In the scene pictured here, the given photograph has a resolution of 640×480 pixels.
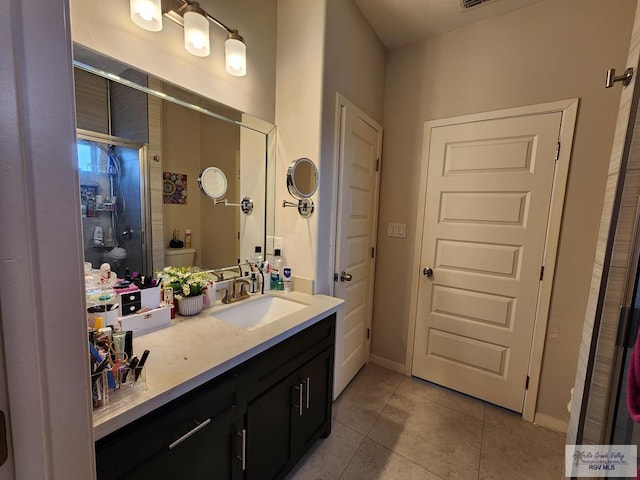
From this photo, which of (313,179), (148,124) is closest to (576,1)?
(313,179)

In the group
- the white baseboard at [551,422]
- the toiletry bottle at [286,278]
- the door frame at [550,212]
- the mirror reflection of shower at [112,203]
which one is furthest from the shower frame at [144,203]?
the white baseboard at [551,422]

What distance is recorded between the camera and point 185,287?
129 centimetres

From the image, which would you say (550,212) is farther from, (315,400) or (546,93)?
Answer: (315,400)

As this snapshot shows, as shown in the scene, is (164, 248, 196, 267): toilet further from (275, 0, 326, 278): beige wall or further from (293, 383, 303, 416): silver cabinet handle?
(293, 383, 303, 416): silver cabinet handle

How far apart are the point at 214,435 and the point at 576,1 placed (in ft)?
9.44

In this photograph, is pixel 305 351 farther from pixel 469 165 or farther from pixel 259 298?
pixel 469 165

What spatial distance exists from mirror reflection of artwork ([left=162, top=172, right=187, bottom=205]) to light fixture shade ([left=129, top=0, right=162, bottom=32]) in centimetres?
59

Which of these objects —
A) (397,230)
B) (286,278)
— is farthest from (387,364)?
(286,278)

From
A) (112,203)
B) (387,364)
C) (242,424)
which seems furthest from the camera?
(387,364)

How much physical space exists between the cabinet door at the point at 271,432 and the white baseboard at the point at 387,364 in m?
1.33

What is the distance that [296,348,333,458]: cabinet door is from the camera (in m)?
1.38

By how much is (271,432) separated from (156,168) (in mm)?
1298

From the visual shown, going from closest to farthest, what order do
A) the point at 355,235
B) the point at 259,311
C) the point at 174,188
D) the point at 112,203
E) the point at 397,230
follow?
the point at 112,203
the point at 174,188
the point at 259,311
the point at 355,235
the point at 397,230

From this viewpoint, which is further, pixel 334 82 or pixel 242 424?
pixel 334 82
